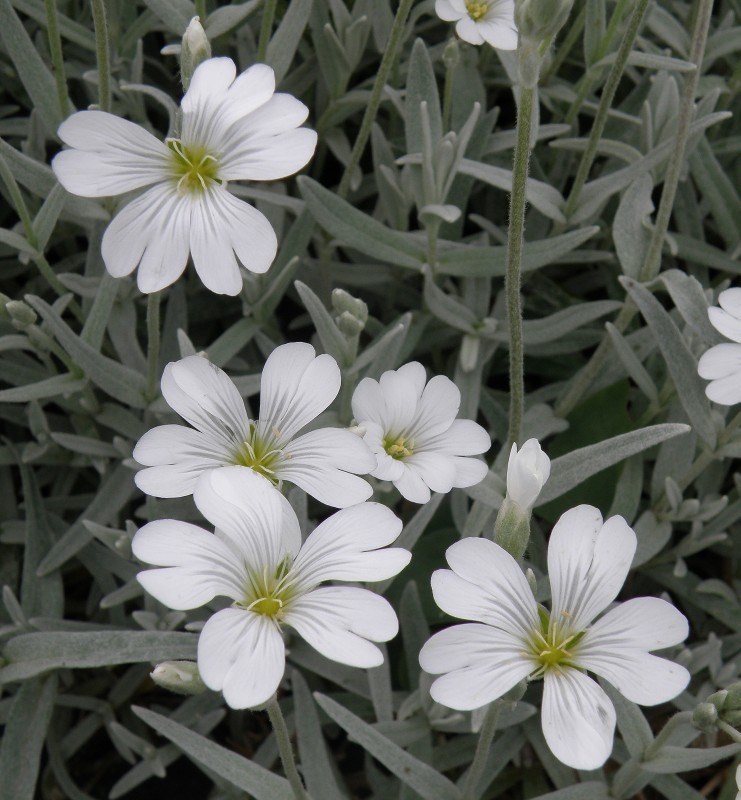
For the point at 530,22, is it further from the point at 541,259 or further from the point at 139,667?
the point at 139,667

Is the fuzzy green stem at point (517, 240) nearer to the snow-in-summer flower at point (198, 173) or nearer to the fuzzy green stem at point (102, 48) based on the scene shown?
the snow-in-summer flower at point (198, 173)

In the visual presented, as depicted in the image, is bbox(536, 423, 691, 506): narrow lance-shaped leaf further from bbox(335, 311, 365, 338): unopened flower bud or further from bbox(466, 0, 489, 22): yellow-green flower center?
bbox(466, 0, 489, 22): yellow-green flower center

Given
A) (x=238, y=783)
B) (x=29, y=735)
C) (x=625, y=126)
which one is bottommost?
(x=238, y=783)

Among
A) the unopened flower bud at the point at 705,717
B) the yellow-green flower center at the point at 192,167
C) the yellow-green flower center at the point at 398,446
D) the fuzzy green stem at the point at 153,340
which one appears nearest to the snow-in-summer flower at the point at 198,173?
the yellow-green flower center at the point at 192,167

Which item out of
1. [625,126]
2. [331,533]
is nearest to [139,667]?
[331,533]

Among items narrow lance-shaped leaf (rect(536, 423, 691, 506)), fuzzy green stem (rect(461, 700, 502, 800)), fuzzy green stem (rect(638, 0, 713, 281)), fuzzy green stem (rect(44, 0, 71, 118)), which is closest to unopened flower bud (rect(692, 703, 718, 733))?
fuzzy green stem (rect(461, 700, 502, 800))

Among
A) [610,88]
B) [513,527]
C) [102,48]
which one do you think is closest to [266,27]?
[102,48]

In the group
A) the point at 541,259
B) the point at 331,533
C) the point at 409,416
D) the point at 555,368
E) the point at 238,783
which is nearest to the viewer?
the point at 331,533
